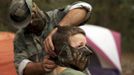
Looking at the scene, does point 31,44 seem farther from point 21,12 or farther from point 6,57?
point 6,57

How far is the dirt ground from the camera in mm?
12712

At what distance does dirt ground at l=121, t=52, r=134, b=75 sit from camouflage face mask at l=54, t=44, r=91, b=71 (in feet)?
32.4

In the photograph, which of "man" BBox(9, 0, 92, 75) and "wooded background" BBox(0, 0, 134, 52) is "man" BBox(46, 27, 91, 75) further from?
"wooded background" BBox(0, 0, 134, 52)

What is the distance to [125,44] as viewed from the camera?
17.3 m

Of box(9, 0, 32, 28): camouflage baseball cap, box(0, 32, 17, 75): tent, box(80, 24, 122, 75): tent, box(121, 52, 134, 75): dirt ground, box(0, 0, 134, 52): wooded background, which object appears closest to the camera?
box(9, 0, 32, 28): camouflage baseball cap

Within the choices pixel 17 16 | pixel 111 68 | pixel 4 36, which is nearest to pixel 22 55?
pixel 17 16

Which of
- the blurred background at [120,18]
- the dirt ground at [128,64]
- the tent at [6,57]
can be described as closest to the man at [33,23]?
A: the tent at [6,57]

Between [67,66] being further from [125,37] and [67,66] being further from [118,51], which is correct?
[125,37]

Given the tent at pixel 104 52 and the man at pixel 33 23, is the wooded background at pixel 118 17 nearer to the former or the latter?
the tent at pixel 104 52

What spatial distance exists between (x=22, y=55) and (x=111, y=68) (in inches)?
196

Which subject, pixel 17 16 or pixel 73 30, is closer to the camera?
pixel 73 30

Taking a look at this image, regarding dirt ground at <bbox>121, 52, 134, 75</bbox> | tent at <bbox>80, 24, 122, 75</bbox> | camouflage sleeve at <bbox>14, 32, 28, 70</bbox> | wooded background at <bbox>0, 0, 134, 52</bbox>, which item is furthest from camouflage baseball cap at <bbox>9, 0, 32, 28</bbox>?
wooded background at <bbox>0, 0, 134, 52</bbox>

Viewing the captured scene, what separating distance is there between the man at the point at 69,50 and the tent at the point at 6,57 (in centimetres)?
230

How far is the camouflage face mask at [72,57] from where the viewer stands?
2.49m
